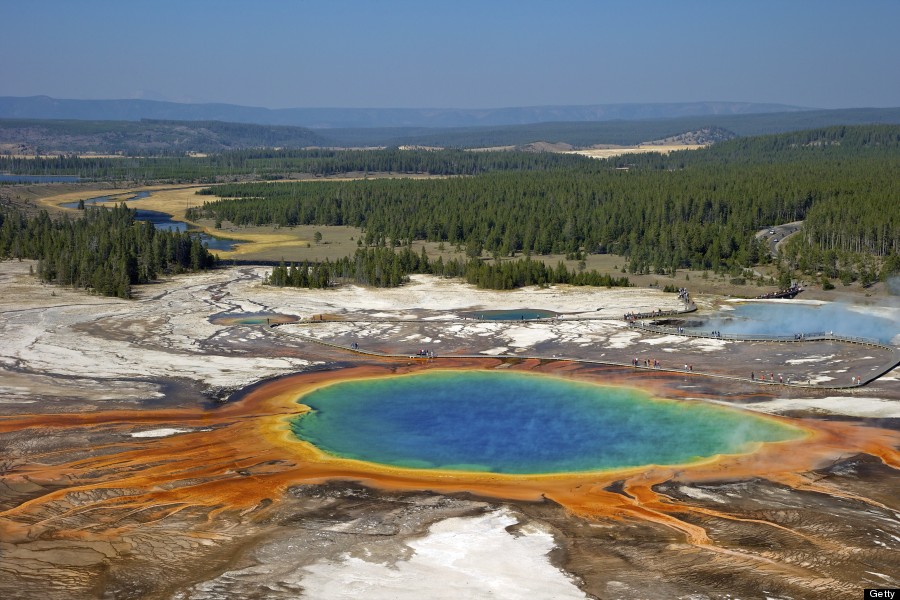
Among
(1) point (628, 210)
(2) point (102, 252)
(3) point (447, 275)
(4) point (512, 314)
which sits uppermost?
(1) point (628, 210)

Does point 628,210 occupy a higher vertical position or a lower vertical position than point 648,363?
higher

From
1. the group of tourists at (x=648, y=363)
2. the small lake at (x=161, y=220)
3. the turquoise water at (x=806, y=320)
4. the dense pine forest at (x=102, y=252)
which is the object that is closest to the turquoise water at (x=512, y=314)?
the turquoise water at (x=806, y=320)

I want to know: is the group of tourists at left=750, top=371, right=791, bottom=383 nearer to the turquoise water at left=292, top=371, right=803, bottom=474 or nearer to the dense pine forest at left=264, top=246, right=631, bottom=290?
the turquoise water at left=292, top=371, right=803, bottom=474

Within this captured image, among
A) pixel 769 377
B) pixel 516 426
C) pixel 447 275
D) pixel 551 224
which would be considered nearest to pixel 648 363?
pixel 769 377

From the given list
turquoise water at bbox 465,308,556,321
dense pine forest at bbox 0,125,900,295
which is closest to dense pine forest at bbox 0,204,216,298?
dense pine forest at bbox 0,125,900,295

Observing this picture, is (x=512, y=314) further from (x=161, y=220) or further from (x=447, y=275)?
(x=161, y=220)

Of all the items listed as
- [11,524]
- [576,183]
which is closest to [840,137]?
[576,183]

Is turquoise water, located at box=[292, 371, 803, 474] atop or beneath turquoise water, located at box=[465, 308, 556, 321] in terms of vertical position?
beneath
